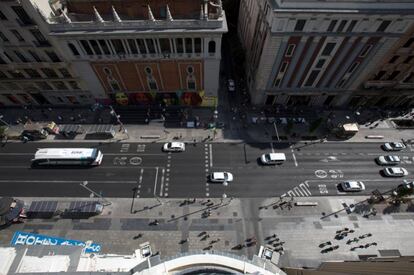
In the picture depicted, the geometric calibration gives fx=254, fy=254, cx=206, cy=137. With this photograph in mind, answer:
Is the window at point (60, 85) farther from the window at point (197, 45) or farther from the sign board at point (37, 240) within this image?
the sign board at point (37, 240)

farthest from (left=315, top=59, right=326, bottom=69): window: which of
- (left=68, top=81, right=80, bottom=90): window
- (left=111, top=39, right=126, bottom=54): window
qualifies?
(left=68, top=81, right=80, bottom=90): window

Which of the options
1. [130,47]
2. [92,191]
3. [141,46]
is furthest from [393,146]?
[92,191]

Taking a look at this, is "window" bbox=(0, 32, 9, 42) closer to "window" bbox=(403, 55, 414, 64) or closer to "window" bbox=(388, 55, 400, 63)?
"window" bbox=(388, 55, 400, 63)

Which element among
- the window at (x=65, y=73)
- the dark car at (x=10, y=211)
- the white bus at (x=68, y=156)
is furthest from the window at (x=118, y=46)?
the dark car at (x=10, y=211)

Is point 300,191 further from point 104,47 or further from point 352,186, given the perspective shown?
point 104,47

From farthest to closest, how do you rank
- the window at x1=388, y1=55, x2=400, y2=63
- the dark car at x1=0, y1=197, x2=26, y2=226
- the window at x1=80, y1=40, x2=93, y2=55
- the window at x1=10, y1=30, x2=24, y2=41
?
1. the window at x1=388, y1=55, x2=400, y2=63
2. the window at x1=80, y1=40, x2=93, y2=55
3. the window at x1=10, y1=30, x2=24, y2=41
4. the dark car at x1=0, y1=197, x2=26, y2=226

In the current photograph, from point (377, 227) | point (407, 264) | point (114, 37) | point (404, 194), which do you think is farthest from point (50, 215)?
point (404, 194)

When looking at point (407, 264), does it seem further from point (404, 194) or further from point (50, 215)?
point (50, 215)
